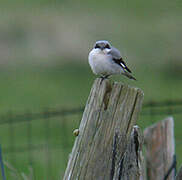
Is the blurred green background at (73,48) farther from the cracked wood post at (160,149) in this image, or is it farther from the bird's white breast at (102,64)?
the cracked wood post at (160,149)

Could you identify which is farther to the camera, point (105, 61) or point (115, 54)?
point (115, 54)

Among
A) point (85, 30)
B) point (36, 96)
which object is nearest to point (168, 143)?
point (36, 96)

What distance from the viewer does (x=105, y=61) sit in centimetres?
477

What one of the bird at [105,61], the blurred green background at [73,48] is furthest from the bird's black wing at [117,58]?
the blurred green background at [73,48]

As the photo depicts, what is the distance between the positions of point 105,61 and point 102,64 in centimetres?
5

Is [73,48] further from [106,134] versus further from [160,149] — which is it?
[106,134]

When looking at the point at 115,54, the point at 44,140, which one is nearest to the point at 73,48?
the point at 44,140

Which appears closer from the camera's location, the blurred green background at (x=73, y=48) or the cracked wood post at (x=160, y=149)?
the cracked wood post at (x=160, y=149)

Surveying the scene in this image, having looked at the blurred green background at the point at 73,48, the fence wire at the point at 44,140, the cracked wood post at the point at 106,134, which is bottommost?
the fence wire at the point at 44,140

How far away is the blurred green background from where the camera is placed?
14195mm

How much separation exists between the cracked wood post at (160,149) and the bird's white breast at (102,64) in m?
0.82

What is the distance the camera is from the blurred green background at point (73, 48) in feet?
46.6

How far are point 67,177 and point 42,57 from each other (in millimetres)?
Result: 12791

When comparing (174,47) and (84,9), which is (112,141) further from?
(84,9)
